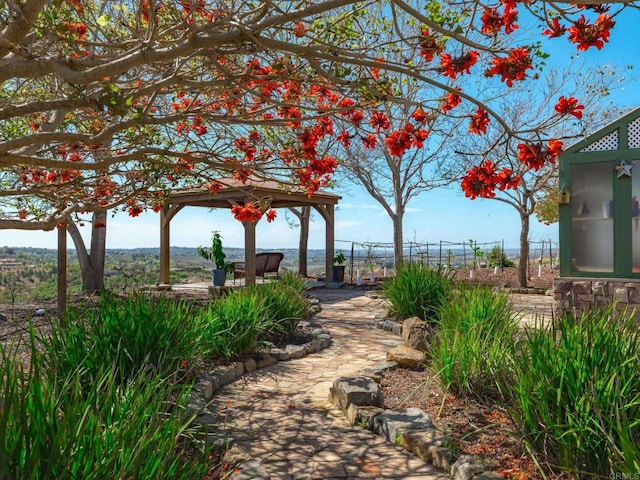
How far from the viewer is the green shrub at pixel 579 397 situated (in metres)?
2.43

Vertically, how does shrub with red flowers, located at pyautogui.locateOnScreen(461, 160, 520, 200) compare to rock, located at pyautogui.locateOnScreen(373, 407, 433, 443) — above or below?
above

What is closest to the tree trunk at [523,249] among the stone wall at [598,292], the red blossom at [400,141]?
the stone wall at [598,292]

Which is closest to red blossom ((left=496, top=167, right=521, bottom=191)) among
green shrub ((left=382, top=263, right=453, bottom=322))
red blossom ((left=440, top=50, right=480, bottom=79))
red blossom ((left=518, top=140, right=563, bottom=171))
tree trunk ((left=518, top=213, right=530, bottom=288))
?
red blossom ((left=518, top=140, right=563, bottom=171))

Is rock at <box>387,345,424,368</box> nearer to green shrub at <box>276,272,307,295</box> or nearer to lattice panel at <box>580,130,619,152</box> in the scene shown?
green shrub at <box>276,272,307,295</box>

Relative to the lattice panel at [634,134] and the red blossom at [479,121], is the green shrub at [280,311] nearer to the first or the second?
the red blossom at [479,121]

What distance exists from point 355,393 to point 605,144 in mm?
5547

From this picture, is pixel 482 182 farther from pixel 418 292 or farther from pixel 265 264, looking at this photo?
pixel 265 264

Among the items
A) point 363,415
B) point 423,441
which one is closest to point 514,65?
point 423,441

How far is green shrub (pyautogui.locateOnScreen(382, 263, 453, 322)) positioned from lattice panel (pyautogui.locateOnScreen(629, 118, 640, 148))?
3.13m

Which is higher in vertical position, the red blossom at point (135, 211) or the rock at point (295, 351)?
the red blossom at point (135, 211)

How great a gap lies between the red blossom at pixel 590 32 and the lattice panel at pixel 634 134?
439 centimetres

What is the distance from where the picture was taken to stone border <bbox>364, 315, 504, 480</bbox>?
2654 mm

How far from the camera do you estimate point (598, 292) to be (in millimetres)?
6871

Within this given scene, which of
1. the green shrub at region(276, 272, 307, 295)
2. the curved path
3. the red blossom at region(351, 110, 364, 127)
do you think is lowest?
the curved path
